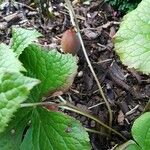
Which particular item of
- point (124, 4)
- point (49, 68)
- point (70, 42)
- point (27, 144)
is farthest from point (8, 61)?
point (124, 4)

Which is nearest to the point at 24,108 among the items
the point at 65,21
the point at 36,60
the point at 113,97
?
the point at 36,60

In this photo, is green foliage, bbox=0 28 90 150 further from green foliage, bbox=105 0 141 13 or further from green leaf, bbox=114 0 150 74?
green foliage, bbox=105 0 141 13

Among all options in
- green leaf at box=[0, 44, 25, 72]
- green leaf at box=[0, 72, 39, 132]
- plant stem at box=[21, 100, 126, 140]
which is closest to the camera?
green leaf at box=[0, 72, 39, 132]

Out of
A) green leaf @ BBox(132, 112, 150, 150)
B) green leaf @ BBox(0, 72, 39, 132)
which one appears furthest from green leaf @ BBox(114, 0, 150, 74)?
green leaf @ BBox(0, 72, 39, 132)

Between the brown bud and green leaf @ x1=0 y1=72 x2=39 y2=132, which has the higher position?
green leaf @ x1=0 y1=72 x2=39 y2=132

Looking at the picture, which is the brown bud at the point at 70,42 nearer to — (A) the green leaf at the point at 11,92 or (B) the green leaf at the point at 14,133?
(B) the green leaf at the point at 14,133

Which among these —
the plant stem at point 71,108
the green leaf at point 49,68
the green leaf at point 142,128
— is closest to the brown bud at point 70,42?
the plant stem at point 71,108
